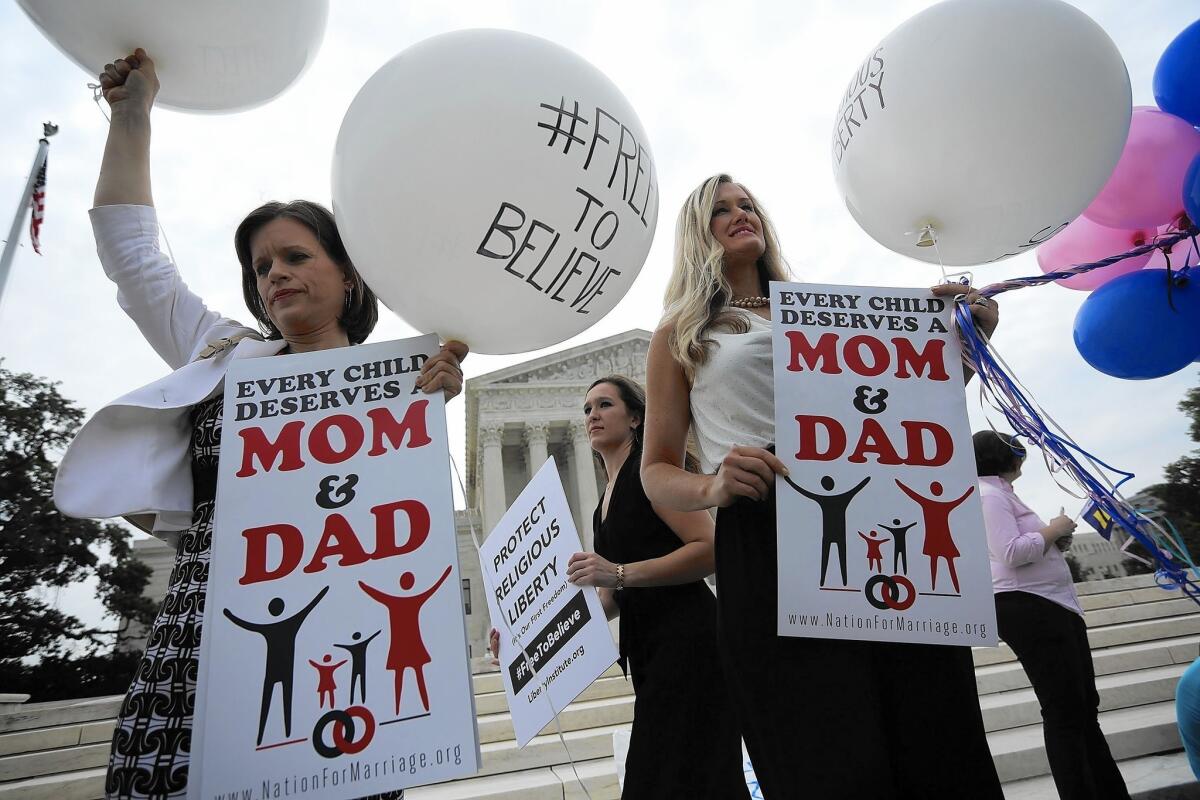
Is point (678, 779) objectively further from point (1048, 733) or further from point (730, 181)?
point (1048, 733)

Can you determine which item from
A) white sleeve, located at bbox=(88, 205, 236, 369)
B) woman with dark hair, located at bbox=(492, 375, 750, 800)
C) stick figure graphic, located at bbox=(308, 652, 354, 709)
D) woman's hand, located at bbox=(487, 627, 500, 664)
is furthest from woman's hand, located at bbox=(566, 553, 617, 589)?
white sleeve, located at bbox=(88, 205, 236, 369)

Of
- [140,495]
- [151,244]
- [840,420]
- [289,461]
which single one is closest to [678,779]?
[840,420]

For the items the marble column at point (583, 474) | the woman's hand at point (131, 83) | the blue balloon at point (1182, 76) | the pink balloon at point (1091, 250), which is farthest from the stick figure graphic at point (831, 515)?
the marble column at point (583, 474)

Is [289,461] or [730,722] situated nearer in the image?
[289,461]

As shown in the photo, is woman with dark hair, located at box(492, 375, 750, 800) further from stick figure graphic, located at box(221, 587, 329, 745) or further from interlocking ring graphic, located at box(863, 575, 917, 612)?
stick figure graphic, located at box(221, 587, 329, 745)

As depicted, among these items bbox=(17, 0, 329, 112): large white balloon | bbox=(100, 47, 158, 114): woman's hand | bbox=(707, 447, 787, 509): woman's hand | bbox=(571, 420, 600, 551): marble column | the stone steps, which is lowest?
the stone steps

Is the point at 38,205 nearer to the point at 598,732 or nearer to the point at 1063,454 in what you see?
the point at 598,732

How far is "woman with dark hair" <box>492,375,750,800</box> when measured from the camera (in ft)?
6.77

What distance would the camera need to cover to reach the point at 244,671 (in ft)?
4.24

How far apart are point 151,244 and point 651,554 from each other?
1803 millimetres

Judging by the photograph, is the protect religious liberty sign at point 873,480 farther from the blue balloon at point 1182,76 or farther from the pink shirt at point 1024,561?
→ the blue balloon at point 1182,76

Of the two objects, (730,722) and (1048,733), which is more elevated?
(730,722)

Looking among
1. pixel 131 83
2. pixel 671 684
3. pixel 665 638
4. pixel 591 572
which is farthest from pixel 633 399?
pixel 131 83

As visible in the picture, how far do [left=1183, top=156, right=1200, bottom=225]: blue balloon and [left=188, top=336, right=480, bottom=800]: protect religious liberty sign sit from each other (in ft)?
9.70
